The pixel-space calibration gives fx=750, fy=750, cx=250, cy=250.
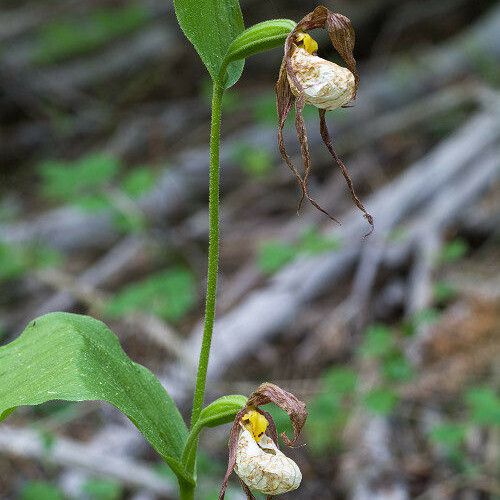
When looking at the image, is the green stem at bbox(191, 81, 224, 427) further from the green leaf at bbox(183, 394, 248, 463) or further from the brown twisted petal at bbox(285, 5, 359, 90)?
the brown twisted petal at bbox(285, 5, 359, 90)

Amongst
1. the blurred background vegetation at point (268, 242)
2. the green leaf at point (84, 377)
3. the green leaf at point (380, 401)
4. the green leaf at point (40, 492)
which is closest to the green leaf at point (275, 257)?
the blurred background vegetation at point (268, 242)

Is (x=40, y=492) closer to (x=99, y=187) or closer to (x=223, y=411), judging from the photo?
(x=223, y=411)

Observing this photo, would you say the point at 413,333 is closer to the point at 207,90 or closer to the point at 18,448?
the point at 18,448

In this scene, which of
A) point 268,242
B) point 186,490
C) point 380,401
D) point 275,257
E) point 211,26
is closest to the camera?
point 211,26

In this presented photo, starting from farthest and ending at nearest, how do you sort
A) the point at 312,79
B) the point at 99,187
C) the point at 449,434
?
the point at 99,187
the point at 449,434
the point at 312,79

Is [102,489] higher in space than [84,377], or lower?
lower

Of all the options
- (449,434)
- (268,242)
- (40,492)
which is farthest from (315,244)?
(40,492)

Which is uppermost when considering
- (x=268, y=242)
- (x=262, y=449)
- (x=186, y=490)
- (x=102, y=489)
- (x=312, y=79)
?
(x=312, y=79)
